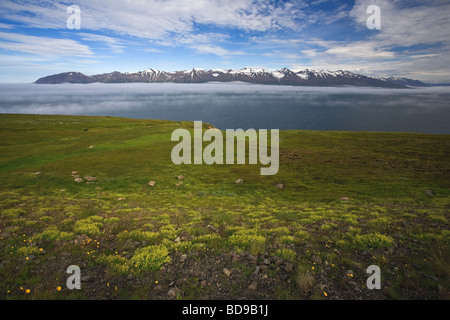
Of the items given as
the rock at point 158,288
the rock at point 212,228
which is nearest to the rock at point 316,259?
the rock at point 212,228

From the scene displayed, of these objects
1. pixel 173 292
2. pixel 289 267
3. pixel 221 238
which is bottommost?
pixel 221 238

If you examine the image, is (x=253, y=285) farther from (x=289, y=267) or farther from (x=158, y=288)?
(x=158, y=288)

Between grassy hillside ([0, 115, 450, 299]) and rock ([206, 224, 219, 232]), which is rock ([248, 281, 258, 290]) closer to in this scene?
grassy hillside ([0, 115, 450, 299])

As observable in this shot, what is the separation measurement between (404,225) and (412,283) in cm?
662

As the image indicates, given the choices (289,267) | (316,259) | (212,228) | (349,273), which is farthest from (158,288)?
(349,273)

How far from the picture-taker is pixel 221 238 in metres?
11.5

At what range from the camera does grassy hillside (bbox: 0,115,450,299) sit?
7617 millimetres

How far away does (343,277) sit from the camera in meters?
8.08

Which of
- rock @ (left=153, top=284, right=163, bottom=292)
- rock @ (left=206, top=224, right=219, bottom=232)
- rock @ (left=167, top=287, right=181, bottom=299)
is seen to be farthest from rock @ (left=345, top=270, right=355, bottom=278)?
rock @ (left=153, top=284, right=163, bottom=292)

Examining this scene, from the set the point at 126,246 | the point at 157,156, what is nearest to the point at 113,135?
the point at 157,156

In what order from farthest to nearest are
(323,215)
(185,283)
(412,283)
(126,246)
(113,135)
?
(113,135) → (323,215) → (126,246) → (185,283) → (412,283)

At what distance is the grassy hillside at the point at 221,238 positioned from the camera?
7.62 m
